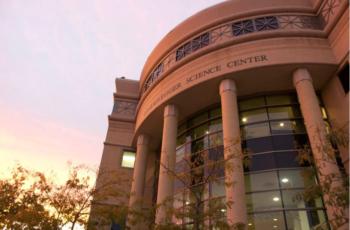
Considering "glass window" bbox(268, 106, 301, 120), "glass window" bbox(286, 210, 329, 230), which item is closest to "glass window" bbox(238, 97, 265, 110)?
"glass window" bbox(268, 106, 301, 120)

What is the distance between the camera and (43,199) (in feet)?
54.2

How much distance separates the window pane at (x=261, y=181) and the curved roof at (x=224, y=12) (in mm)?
12057

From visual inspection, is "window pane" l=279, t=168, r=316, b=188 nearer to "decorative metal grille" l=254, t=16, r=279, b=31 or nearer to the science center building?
the science center building

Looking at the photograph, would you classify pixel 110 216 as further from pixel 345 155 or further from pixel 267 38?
pixel 267 38

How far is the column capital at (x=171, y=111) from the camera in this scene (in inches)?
893

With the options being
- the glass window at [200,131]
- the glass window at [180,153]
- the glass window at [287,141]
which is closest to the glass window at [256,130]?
the glass window at [287,141]

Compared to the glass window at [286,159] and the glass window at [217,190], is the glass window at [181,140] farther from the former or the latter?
the glass window at [286,159]

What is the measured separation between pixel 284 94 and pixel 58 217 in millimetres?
16952

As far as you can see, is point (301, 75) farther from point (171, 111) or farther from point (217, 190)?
point (171, 111)

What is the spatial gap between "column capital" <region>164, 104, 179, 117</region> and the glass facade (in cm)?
218

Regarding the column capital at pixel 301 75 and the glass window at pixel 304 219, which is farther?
the column capital at pixel 301 75

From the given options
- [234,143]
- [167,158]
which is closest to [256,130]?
[167,158]

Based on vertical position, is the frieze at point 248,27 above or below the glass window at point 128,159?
above

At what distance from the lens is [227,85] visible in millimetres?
19844
